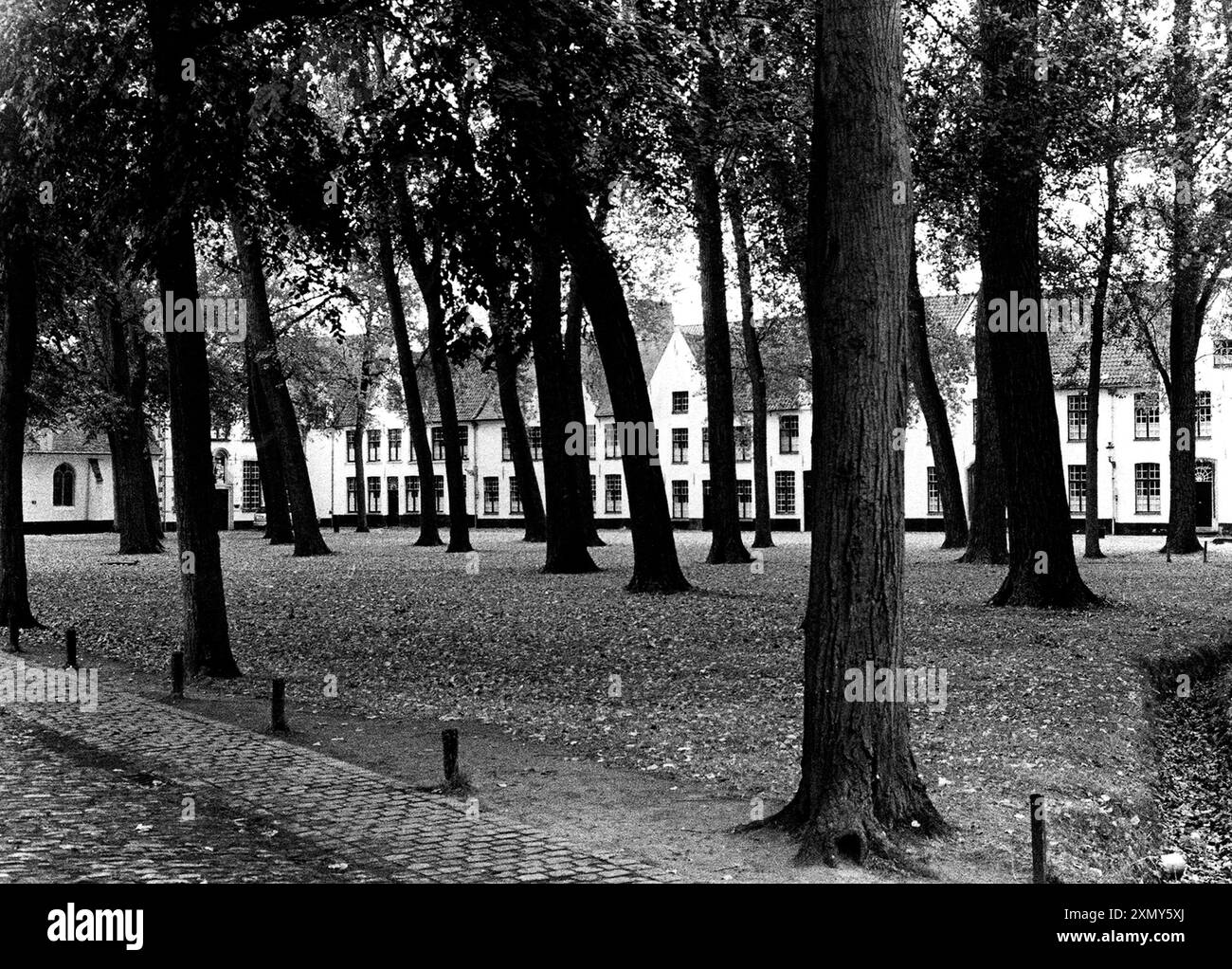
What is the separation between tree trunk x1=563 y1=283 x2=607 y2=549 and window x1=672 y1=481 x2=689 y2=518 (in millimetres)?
26980

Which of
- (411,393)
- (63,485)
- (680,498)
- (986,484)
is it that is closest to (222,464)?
(63,485)

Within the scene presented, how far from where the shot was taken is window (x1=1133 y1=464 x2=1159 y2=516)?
186 ft

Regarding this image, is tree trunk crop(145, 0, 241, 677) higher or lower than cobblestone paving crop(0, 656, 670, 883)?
higher

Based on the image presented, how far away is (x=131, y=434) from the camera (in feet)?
120

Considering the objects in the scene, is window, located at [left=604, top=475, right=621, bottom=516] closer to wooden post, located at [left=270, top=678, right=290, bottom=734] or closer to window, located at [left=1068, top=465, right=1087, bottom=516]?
window, located at [left=1068, top=465, right=1087, bottom=516]

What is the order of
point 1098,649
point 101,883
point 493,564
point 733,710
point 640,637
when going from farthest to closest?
point 493,564 → point 640,637 → point 1098,649 → point 733,710 → point 101,883

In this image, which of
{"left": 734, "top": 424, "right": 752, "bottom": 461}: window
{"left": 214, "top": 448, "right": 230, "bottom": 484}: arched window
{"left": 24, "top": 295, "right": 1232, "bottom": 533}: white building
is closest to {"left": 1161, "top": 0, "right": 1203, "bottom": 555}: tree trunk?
{"left": 24, "top": 295, "right": 1232, "bottom": 533}: white building

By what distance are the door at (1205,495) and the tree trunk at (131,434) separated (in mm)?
42857

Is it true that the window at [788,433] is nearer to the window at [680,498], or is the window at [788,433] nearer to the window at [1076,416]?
the window at [680,498]

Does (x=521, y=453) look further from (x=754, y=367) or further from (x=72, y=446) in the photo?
(x=72, y=446)

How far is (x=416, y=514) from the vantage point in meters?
73.0
